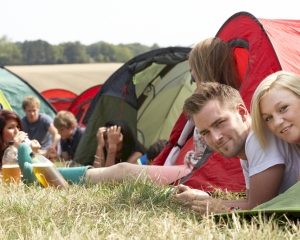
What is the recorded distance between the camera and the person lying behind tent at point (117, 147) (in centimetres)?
555

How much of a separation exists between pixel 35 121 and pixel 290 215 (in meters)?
6.33

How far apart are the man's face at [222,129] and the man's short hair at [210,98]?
0.10 ft

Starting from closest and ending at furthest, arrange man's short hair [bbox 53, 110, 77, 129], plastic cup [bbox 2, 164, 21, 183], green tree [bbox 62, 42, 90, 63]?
plastic cup [bbox 2, 164, 21, 183], man's short hair [bbox 53, 110, 77, 129], green tree [bbox 62, 42, 90, 63]

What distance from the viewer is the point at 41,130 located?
8.44m

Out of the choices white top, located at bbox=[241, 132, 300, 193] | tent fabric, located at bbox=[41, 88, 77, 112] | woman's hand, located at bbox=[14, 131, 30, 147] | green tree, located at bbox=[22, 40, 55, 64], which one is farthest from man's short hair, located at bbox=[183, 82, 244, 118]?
green tree, located at bbox=[22, 40, 55, 64]

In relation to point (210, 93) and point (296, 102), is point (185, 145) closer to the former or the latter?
point (210, 93)

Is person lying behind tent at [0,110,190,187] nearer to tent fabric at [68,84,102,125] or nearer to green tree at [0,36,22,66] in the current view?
tent fabric at [68,84,102,125]

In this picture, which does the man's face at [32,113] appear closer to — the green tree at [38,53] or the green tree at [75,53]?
the green tree at [38,53]

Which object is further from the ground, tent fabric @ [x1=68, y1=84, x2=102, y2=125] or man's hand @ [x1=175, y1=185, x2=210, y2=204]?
man's hand @ [x1=175, y1=185, x2=210, y2=204]

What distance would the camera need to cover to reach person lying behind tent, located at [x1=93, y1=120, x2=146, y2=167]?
5.55 m

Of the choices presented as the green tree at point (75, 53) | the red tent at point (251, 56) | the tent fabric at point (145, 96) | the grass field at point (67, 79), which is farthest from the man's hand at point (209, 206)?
the green tree at point (75, 53)

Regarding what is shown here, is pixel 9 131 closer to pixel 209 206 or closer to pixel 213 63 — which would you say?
pixel 213 63

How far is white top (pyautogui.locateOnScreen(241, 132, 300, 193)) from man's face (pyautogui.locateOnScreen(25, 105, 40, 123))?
5522 mm

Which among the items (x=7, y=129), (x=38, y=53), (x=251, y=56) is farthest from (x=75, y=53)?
(x=251, y=56)
